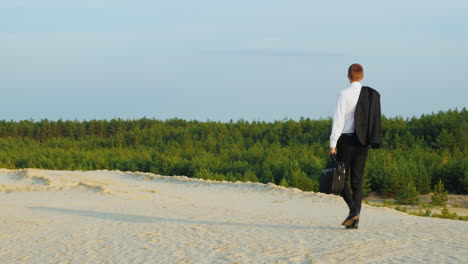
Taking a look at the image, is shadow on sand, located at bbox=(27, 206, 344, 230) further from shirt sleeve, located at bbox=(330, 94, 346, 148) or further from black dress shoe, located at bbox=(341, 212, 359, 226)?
shirt sleeve, located at bbox=(330, 94, 346, 148)

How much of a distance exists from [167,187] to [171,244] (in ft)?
28.8

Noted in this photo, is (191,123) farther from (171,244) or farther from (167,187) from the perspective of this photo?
(171,244)

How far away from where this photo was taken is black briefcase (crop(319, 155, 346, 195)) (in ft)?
27.2

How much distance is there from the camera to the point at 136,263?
7422 millimetres

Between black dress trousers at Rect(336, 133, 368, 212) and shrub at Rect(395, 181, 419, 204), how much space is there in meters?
7.19

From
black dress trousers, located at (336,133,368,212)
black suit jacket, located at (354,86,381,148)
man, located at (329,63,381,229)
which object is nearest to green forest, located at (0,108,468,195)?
black dress trousers, located at (336,133,368,212)

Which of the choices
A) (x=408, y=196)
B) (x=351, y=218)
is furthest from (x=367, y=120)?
(x=408, y=196)

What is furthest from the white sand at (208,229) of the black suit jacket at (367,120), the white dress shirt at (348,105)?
the white dress shirt at (348,105)

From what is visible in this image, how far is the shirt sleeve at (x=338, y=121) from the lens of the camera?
805cm

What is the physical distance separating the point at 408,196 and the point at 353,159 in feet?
24.9

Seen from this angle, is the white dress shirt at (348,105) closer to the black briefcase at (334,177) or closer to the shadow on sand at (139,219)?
the black briefcase at (334,177)

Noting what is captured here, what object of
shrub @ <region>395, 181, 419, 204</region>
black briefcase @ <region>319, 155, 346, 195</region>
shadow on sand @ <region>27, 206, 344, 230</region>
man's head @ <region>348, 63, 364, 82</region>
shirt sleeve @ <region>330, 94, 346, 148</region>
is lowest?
shadow on sand @ <region>27, 206, 344, 230</region>

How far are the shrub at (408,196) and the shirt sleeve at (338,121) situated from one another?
7916 millimetres

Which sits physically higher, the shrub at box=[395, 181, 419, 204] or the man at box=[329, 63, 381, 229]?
the man at box=[329, 63, 381, 229]
